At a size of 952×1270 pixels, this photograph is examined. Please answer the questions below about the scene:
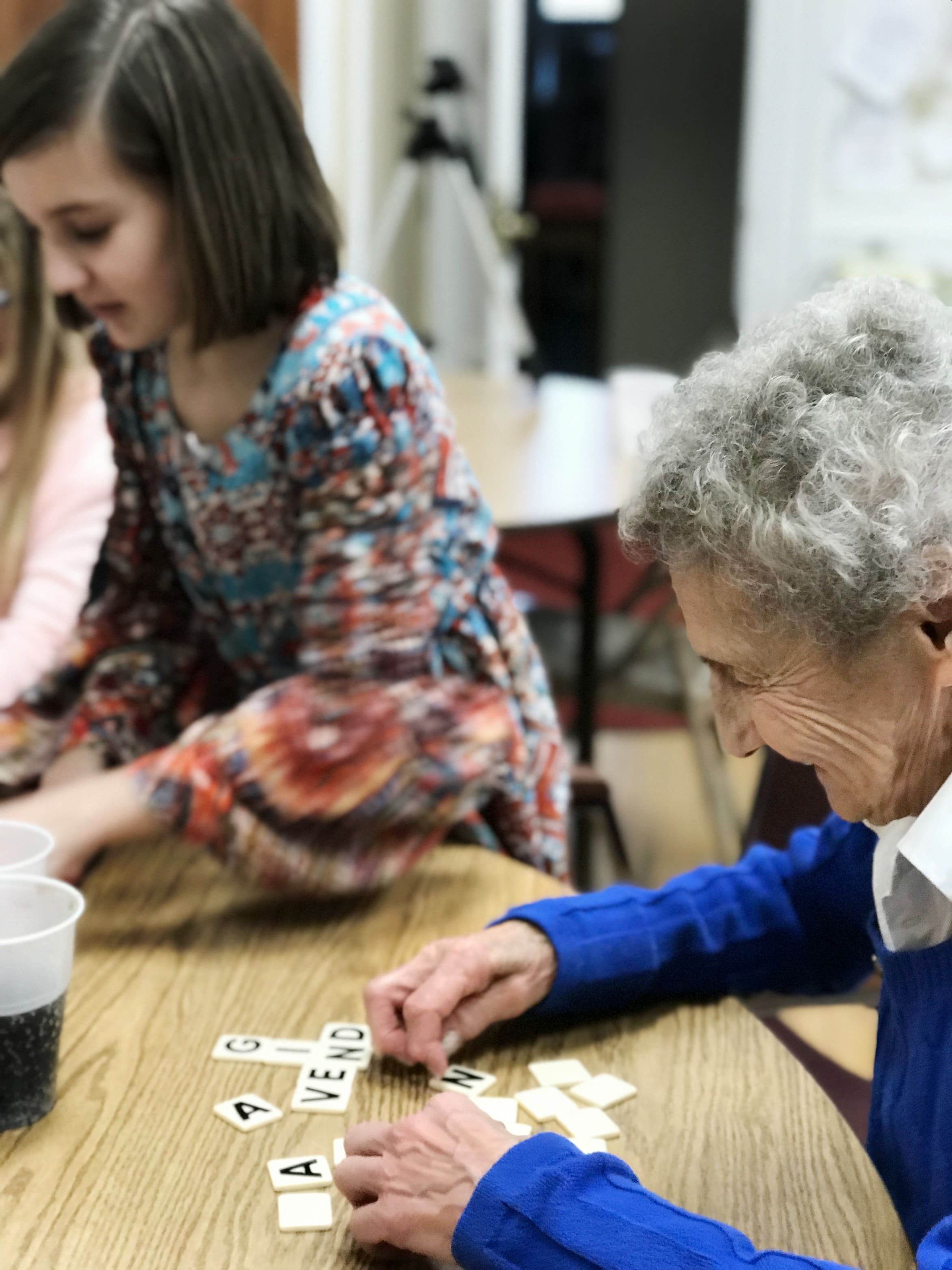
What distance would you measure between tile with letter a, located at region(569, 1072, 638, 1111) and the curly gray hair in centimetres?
42

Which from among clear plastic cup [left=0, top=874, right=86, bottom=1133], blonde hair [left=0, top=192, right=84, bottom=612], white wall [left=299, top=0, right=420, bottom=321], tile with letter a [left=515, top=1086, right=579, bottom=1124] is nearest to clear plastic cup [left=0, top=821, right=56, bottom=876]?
clear plastic cup [left=0, top=874, right=86, bottom=1133]

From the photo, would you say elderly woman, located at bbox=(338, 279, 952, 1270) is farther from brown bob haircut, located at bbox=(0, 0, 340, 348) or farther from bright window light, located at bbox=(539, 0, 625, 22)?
bright window light, located at bbox=(539, 0, 625, 22)

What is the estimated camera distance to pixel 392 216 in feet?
18.5

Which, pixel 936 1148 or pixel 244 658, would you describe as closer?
pixel 936 1148

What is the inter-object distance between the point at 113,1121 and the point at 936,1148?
59cm

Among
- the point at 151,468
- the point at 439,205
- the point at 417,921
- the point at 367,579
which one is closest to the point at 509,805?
the point at 417,921

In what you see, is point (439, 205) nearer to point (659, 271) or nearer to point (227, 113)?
point (659, 271)

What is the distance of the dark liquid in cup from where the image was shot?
100 centimetres

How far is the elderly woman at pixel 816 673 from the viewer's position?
0.84 m

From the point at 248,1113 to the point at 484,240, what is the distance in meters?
5.19

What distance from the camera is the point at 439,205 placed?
21.4ft

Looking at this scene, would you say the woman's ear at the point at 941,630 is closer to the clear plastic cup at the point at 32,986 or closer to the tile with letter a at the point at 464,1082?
the tile with letter a at the point at 464,1082

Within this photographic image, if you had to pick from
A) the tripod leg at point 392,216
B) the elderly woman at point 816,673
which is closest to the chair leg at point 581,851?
the elderly woman at point 816,673

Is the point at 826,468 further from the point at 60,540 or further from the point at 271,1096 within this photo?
the point at 60,540
